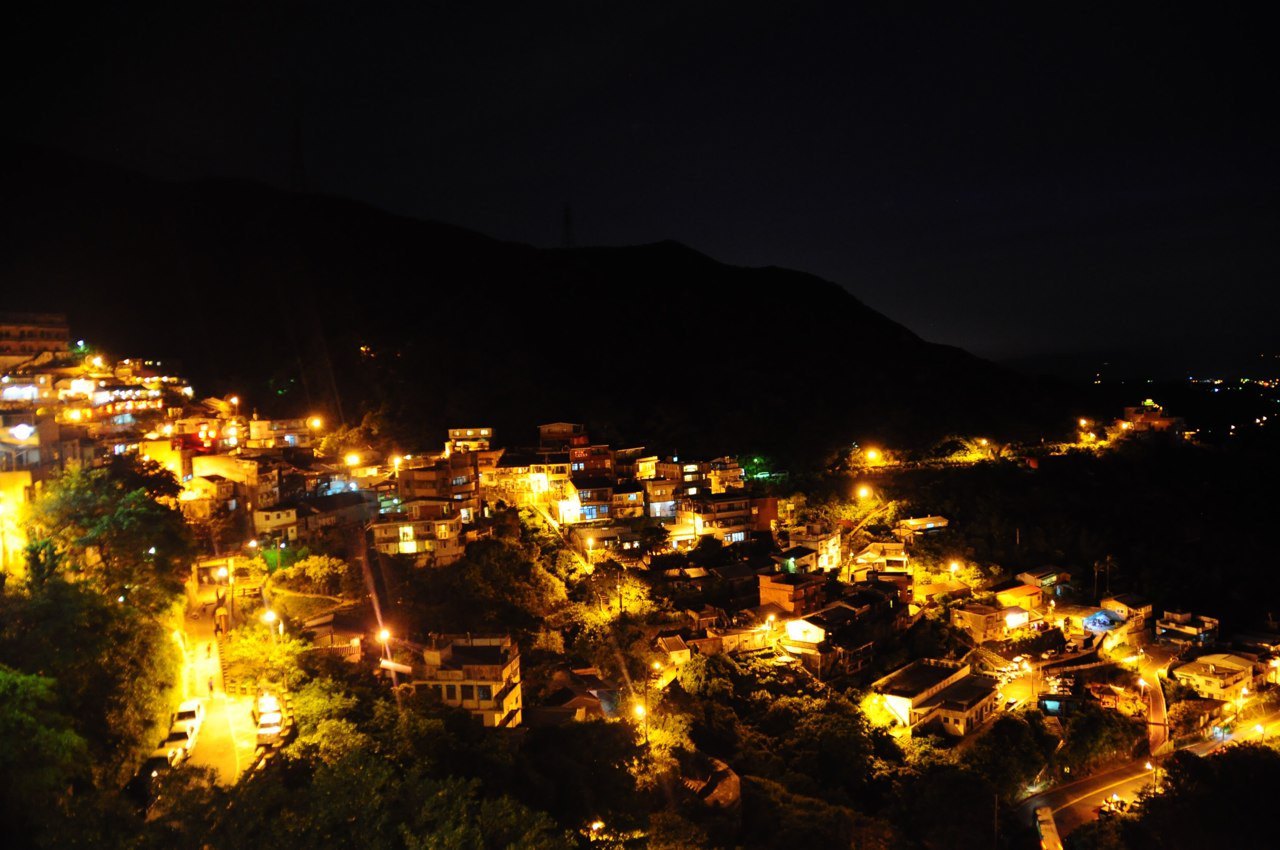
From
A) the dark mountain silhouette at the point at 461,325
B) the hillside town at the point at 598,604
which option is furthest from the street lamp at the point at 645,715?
the dark mountain silhouette at the point at 461,325

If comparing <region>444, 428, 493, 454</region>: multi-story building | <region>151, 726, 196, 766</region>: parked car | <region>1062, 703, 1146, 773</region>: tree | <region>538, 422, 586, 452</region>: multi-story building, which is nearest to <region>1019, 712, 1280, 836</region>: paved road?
<region>1062, 703, 1146, 773</region>: tree

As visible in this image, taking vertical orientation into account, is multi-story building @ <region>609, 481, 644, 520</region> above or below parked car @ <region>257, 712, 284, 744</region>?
above

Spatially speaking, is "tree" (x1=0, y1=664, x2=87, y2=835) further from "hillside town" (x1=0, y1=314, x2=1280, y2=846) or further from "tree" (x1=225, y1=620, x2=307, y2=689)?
"tree" (x1=225, y1=620, x2=307, y2=689)

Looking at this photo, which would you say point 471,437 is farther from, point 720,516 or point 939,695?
point 939,695

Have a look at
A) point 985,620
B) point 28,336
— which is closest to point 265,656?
point 985,620

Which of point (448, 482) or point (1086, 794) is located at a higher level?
point (448, 482)

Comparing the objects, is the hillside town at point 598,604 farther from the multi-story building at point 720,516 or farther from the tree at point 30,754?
the tree at point 30,754

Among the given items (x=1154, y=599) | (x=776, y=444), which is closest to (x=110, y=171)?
(x=776, y=444)

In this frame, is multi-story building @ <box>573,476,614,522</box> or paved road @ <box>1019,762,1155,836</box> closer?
paved road @ <box>1019,762,1155,836</box>
